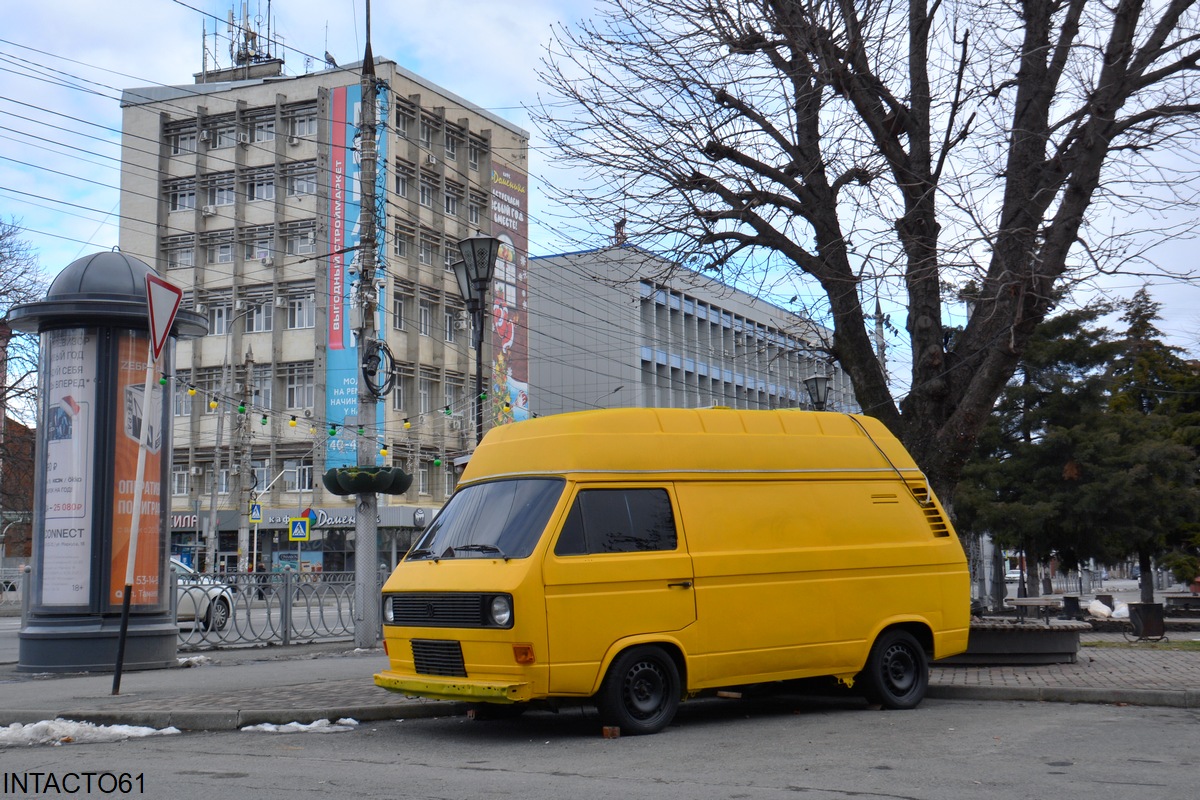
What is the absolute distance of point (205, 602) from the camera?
20.2m

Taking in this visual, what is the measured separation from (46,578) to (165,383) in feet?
8.86

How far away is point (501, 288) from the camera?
62062mm

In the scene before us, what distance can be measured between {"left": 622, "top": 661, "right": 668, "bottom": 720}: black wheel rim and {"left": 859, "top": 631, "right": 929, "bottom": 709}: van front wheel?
2245 millimetres

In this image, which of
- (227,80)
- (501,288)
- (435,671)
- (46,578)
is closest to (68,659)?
(46,578)

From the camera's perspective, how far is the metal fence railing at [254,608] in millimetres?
19516

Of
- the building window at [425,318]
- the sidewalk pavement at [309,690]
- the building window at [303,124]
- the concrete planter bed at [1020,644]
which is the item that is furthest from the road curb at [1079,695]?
the building window at [303,124]

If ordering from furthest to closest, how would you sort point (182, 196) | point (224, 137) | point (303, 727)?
point (182, 196) < point (224, 137) < point (303, 727)

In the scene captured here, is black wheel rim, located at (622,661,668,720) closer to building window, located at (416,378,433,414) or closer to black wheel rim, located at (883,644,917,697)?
black wheel rim, located at (883,644,917,697)

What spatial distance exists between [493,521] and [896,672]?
4022mm

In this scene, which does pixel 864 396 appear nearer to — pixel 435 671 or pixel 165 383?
pixel 435 671

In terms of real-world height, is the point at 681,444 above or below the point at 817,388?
below

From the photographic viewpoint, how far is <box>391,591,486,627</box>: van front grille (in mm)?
9047

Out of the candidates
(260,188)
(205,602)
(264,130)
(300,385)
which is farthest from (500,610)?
(264,130)

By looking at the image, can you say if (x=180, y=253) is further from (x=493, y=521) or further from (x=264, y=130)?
(x=493, y=521)
